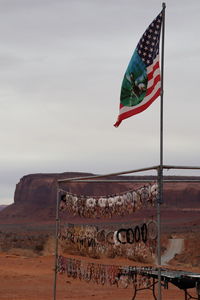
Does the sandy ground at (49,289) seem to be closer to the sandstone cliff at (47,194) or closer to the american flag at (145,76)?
the american flag at (145,76)

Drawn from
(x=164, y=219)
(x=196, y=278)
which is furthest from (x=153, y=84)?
(x=164, y=219)

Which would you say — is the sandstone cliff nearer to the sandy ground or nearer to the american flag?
the sandy ground

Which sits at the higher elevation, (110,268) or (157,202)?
(157,202)

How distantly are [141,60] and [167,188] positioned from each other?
11871 cm

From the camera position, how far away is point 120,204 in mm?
11961

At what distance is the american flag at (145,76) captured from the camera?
1119 centimetres

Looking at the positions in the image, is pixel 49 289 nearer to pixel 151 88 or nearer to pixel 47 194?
pixel 151 88

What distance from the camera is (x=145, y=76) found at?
11328 millimetres

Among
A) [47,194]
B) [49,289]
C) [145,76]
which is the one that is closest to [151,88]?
[145,76]

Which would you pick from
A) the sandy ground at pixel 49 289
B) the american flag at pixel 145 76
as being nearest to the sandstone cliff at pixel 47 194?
the sandy ground at pixel 49 289

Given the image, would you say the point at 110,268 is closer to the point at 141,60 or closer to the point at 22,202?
the point at 141,60

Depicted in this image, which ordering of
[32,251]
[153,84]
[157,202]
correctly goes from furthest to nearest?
[32,251]
[153,84]
[157,202]

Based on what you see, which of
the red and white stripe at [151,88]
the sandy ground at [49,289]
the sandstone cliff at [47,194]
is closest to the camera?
the red and white stripe at [151,88]

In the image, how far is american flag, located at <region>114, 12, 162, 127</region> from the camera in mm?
11188
